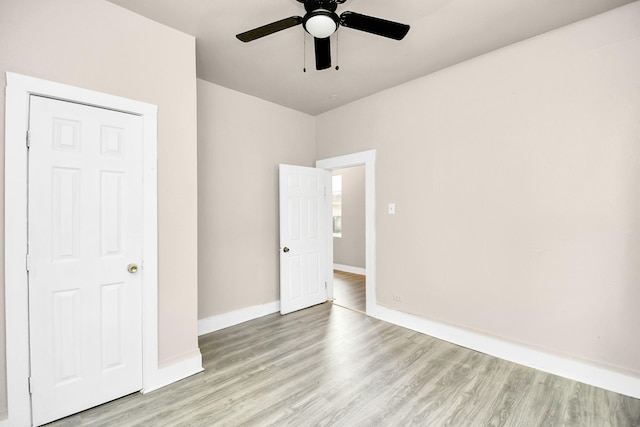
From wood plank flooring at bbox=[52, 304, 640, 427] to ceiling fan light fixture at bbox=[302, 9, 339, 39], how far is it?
8.21 feet

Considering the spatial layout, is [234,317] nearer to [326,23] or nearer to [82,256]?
[82,256]

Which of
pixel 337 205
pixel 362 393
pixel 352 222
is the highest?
pixel 337 205

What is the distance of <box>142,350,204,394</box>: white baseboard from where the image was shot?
83.4 inches

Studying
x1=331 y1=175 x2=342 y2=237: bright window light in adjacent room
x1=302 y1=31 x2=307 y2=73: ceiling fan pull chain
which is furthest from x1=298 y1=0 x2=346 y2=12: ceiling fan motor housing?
x1=331 y1=175 x2=342 y2=237: bright window light in adjacent room

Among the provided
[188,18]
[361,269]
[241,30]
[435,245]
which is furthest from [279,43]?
[361,269]

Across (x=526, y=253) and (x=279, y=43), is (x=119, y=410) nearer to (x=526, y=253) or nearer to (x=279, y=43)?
(x=279, y=43)

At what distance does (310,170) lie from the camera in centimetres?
400

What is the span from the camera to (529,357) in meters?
2.40

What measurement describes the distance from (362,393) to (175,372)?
59.6 inches

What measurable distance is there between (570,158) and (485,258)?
1083mm

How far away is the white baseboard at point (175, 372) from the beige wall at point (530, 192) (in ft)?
7.32

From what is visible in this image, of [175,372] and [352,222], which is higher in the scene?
[352,222]

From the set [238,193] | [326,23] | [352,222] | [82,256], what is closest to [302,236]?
[238,193]

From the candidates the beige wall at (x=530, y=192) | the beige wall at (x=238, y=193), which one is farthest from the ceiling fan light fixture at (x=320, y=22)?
the beige wall at (x=238, y=193)
